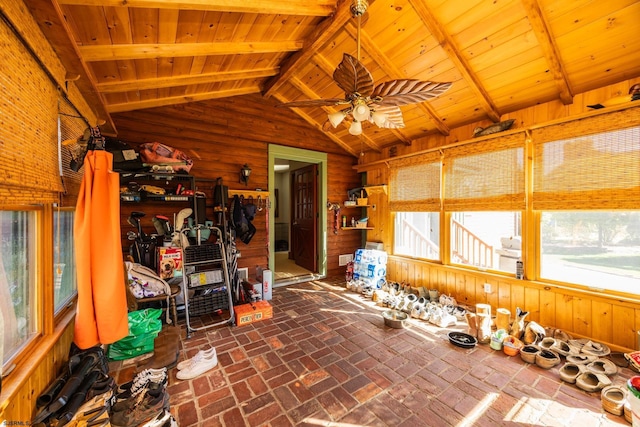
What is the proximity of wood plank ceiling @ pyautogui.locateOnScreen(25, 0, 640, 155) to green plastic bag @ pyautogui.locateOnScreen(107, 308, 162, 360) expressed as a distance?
218cm

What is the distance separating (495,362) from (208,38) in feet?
13.9

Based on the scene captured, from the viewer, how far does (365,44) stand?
285 cm

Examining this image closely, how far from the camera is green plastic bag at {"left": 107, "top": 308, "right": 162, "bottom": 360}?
2.37 meters

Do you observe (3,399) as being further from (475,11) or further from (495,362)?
(475,11)

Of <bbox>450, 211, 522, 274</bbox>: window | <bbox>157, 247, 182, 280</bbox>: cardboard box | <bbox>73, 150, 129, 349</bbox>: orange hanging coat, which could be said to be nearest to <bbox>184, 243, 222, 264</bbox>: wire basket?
<bbox>157, 247, 182, 280</bbox>: cardboard box

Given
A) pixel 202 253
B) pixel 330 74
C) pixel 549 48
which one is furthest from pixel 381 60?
pixel 202 253

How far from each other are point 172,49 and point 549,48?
11.8 feet

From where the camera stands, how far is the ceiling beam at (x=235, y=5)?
1596 millimetres

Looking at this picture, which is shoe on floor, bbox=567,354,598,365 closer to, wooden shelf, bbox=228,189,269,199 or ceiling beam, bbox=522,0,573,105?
ceiling beam, bbox=522,0,573,105

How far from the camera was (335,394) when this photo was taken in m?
1.98

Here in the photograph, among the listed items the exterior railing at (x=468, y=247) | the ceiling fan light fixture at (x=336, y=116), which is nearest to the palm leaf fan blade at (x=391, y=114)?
the ceiling fan light fixture at (x=336, y=116)

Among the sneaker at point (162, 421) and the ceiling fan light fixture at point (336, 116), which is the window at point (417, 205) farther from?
the sneaker at point (162, 421)

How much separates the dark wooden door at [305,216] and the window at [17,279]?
417cm

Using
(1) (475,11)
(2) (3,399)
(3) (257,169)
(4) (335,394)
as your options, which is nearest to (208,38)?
(3) (257,169)
